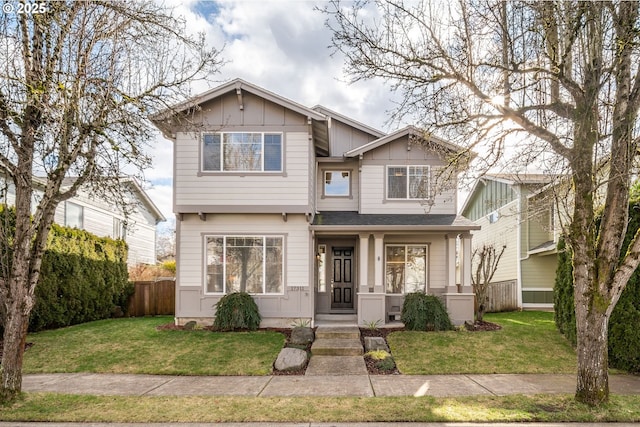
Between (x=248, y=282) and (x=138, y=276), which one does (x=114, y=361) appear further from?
(x=138, y=276)

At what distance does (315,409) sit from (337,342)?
4345mm

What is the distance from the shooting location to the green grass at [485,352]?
8625 millimetres

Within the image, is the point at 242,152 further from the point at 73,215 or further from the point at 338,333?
the point at 73,215

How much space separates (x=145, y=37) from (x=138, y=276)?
1633 cm

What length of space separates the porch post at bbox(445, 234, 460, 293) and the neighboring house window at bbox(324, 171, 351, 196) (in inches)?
145

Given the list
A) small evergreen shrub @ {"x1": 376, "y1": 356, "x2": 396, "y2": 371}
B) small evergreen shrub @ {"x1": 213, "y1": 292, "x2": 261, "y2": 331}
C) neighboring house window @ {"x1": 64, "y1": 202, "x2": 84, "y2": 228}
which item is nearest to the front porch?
small evergreen shrub @ {"x1": 213, "y1": 292, "x2": 261, "y2": 331}

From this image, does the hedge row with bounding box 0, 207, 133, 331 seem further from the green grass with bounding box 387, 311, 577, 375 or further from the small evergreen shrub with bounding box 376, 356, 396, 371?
the green grass with bounding box 387, 311, 577, 375

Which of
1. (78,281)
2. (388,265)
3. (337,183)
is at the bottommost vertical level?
(78,281)

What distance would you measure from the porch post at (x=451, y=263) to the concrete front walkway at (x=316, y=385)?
4.40 m

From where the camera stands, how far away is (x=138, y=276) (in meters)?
21.1

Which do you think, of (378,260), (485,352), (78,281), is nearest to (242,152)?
(378,260)

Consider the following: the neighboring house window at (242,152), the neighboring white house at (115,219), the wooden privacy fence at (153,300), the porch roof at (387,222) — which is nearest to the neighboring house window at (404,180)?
the porch roof at (387,222)

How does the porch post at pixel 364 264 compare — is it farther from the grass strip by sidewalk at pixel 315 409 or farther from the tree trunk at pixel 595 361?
the tree trunk at pixel 595 361

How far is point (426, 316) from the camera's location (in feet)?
38.1
